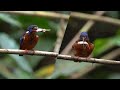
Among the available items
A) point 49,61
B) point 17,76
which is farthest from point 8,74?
point 49,61

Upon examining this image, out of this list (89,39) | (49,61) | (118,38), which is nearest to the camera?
(89,39)

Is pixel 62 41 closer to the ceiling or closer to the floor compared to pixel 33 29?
closer to the floor

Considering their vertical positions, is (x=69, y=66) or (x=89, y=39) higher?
(x=89, y=39)

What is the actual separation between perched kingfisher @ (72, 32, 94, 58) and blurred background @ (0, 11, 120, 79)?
151 mm

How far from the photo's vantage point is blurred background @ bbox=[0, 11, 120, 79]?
2.56 m

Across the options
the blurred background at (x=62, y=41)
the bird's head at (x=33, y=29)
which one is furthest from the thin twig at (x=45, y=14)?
the bird's head at (x=33, y=29)

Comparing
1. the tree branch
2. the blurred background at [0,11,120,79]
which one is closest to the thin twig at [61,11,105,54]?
the blurred background at [0,11,120,79]

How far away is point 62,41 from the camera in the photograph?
254 cm

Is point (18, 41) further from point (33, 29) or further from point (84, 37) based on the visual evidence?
point (84, 37)

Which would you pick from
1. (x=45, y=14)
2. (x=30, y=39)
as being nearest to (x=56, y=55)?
(x=30, y=39)

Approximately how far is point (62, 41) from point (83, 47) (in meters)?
0.23
